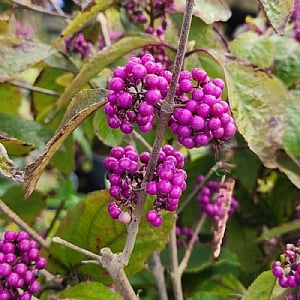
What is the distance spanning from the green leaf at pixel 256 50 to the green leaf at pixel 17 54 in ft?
0.76

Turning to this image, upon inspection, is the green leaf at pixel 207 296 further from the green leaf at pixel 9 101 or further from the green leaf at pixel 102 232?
the green leaf at pixel 9 101

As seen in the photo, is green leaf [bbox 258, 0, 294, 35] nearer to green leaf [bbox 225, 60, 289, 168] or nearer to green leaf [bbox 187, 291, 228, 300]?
green leaf [bbox 225, 60, 289, 168]

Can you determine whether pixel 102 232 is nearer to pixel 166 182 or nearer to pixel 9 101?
pixel 166 182

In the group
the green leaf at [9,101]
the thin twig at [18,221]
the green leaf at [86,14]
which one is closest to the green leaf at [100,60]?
the green leaf at [86,14]

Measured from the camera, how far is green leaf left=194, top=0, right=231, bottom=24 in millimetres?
638

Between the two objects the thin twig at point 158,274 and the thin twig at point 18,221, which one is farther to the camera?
the thin twig at point 158,274

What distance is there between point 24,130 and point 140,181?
297mm

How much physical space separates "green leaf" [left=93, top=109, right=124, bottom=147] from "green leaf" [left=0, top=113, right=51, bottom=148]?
62 millimetres

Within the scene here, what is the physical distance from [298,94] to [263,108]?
126 millimetres

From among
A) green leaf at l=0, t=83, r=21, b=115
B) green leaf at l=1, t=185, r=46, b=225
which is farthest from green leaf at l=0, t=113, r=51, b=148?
green leaf at l=0, t=83, r=21, b=115

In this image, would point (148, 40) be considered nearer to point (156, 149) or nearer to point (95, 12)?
point (95, 12)

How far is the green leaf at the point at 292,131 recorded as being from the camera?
626mm

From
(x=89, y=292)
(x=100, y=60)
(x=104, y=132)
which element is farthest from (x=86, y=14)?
(x=89, y=292)

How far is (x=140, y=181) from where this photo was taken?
0.49 m
